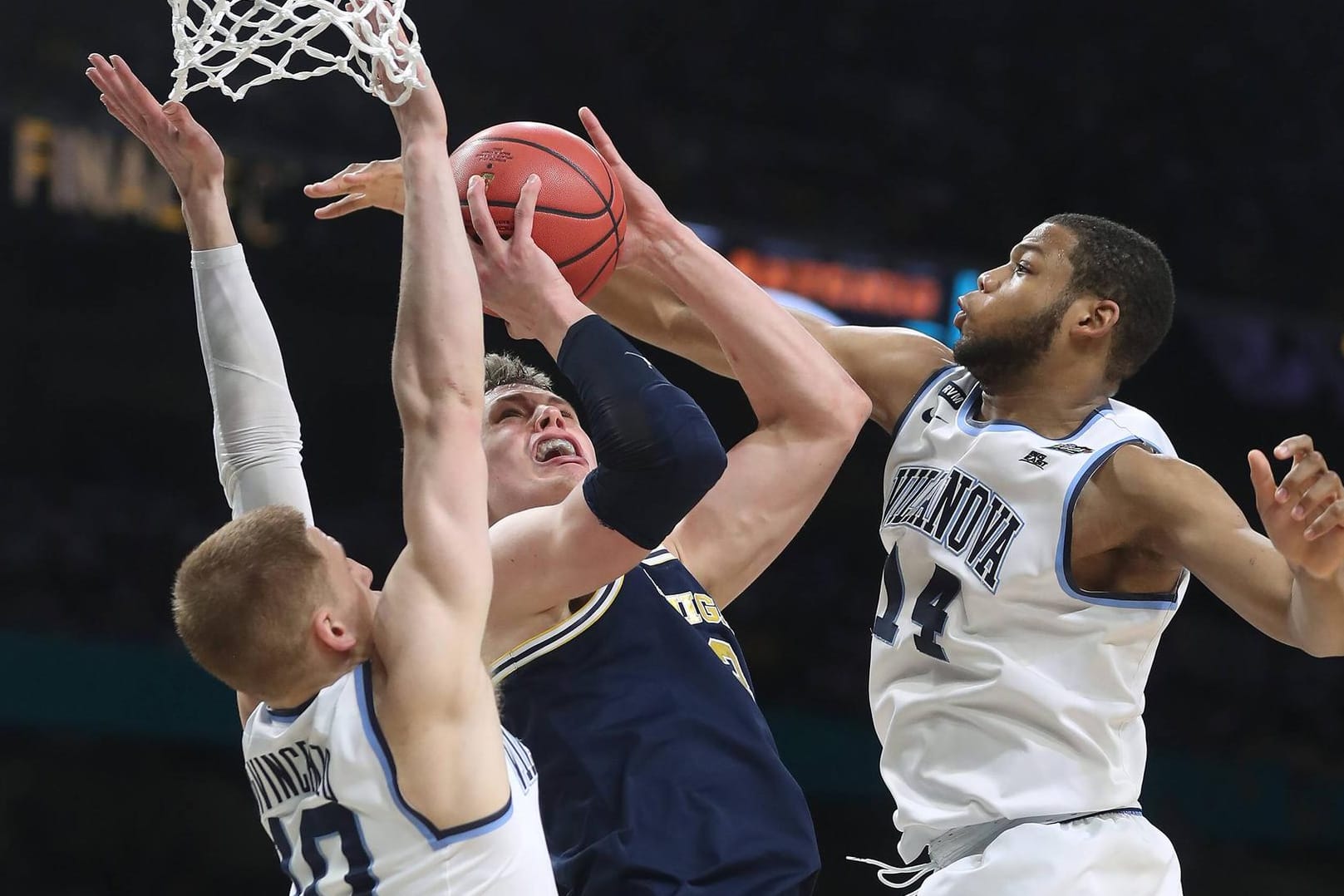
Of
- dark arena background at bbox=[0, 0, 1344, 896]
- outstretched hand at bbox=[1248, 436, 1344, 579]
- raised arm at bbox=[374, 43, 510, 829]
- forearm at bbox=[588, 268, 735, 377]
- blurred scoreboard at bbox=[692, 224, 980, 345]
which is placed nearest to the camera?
raised arm at bbox=[374, 43, 510, 829]

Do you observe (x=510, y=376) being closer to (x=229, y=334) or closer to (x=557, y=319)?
(x=229, y=334)

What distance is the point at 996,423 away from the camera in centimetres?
336

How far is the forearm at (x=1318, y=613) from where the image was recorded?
2.78m

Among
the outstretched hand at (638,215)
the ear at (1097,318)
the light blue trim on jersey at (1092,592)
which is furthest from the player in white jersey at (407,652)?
the ear at (1097,318)

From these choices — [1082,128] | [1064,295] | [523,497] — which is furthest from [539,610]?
[1082,128]

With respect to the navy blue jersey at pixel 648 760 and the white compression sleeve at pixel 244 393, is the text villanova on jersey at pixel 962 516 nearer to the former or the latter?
the navy blue jersey at pixel 648 760

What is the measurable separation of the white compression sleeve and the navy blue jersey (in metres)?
0.58

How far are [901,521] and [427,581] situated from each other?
4.88 ft

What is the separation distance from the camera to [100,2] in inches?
380

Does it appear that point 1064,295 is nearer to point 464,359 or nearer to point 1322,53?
point 464,359

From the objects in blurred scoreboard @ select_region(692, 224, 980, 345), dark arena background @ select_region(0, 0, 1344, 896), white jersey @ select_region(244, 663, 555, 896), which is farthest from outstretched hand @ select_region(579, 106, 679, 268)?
blurred scoreboard @ select_region(692, 224, 980, 345)

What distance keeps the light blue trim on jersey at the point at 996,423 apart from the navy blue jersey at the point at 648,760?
2.97 ft

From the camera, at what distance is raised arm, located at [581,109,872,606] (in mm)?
2988

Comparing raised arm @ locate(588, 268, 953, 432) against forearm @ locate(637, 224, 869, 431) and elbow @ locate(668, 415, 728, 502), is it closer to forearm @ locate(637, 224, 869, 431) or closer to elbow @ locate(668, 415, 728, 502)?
forearm @ locate(637, 224, 869, 431)
